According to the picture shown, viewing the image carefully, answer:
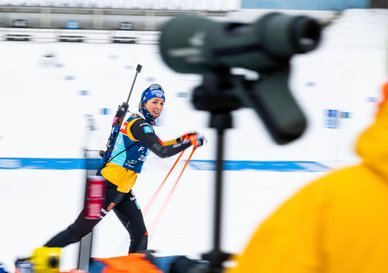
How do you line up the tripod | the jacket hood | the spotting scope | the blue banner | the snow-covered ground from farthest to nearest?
the blue banner
the snow-covered ground
the tripod
the spotting scope
the jacket hood

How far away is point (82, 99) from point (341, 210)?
1111 centimetres

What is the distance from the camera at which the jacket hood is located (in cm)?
106

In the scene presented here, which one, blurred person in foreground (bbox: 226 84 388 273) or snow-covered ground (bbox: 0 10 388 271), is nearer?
blurred person in foreground (bbox: 226 84 388 273)

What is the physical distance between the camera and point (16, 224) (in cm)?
626

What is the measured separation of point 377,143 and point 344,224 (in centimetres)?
12

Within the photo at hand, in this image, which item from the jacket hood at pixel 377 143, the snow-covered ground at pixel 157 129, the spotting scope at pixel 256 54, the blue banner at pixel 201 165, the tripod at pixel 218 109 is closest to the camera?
the jacket hood at pixel 377 143

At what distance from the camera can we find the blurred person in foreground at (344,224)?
1.08 meters

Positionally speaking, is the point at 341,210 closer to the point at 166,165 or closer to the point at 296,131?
the point at 296,131

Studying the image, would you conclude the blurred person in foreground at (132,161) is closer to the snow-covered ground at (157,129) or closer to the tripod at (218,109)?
the snow-covered ground at (157,129)

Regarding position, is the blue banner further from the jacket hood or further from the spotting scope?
the jacket hood

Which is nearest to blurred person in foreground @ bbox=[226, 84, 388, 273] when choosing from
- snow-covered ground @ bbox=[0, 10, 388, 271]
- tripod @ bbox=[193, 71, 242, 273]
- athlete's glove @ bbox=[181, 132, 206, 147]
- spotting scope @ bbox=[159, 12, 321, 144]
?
spotting scope @ bbox=[159, 12, 321, 144]

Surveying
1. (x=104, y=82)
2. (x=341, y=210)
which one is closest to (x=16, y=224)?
(x=341, y=210)

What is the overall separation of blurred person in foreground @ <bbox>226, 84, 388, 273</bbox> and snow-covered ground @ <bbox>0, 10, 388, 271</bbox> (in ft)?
5.23

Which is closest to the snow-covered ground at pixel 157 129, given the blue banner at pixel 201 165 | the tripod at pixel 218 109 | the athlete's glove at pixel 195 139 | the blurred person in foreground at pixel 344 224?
the blue banner at pixel 201 165
